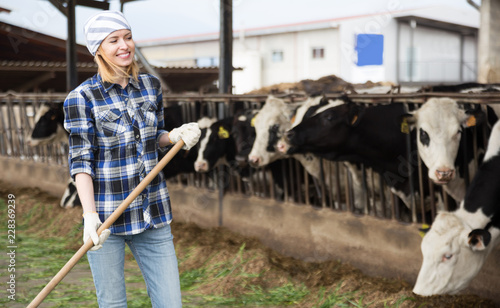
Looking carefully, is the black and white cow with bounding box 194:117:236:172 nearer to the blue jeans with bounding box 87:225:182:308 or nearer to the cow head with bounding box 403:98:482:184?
the cow head with bounding box 403:98:482:184

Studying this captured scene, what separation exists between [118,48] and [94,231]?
2.51 feet

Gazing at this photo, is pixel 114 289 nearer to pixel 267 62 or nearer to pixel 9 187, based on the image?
pixel 9 187

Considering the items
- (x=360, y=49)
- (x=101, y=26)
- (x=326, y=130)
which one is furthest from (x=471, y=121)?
(x=360, y=49)

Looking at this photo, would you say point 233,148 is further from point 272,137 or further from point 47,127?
point 47,127

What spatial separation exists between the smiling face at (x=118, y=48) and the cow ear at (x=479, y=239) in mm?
2392

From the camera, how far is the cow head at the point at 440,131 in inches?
177

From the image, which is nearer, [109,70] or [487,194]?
[109,70]

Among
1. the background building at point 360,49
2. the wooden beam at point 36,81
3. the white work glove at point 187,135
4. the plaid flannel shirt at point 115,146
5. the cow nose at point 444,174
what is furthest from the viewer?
the background building at point 360,49

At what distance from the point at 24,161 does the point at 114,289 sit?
7.64 m

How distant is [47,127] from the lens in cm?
840

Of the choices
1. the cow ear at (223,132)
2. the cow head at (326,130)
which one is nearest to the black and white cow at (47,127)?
the cow ear at (223,132)

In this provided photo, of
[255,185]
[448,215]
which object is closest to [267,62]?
[255,185]

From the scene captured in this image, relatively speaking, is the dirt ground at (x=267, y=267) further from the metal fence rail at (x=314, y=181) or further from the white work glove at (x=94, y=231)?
Result: the white work glove at (x=94, y=231)

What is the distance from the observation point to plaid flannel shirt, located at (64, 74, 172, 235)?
8.21 feet
